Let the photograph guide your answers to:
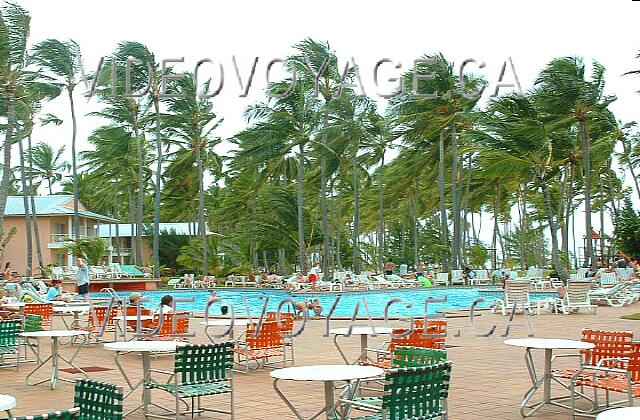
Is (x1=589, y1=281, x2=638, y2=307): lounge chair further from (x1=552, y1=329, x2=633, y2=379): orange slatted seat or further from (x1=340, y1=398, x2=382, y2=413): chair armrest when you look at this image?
(x1=340, y1=398, x2=382, y2=413): chair armrest

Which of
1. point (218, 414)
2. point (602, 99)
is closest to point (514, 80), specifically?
point (218, 414)

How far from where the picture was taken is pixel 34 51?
3891cm

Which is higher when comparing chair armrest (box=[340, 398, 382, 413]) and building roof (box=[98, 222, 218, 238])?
building roof (box=[98, 222, 218, 238])

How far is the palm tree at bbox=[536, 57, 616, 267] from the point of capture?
94.9 feet

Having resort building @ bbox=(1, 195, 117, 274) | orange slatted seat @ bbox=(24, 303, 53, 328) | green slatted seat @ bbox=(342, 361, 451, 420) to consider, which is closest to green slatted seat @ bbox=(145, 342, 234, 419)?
green slatted seat @ bbox=(342, 361, 451, 420)

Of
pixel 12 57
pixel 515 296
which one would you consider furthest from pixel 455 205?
pixel 12 57

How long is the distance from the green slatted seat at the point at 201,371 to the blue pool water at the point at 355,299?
45.2ft

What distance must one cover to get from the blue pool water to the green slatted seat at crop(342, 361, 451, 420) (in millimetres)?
→ 15406

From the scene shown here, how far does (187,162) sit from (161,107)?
11.3 feet

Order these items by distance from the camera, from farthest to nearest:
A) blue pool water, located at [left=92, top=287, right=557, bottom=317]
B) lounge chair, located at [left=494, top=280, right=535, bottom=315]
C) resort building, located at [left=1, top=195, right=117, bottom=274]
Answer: resort building, located at [left=1, top=195, right=117, bottom=274] < blue pool water, located at [left=92, top=287, right=557, bottom=317] < lounge chair, located at [left=494, top=280, right=535, bottom=315]

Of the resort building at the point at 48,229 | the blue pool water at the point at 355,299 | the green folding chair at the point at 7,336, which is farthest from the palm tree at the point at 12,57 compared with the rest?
the green folding chair at the point at 7,336

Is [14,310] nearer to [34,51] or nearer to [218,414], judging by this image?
[218,414]

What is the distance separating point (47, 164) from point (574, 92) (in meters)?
48.6

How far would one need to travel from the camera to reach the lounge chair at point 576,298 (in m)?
18.8
